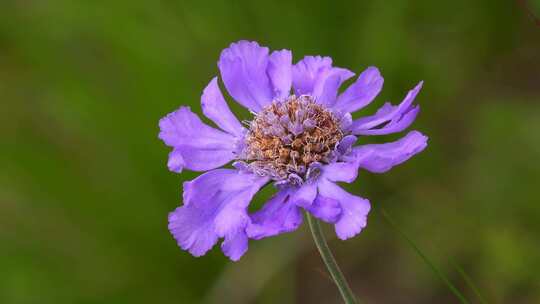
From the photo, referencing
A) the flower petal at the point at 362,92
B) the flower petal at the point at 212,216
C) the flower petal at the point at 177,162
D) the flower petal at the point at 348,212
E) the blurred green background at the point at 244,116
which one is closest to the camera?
the flower petal at the point at 348,212

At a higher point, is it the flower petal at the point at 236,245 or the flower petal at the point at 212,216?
the flower petal at the point at 212,216

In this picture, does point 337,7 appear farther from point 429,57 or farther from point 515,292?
point 515,292

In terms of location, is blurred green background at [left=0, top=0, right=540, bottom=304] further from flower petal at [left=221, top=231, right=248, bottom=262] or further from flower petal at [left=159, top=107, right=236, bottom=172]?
flower petal at [left=221, top=231, right=248, bottom=262]

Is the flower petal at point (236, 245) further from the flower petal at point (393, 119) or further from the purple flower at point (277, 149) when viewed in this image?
the flower petal at point (393, 119)

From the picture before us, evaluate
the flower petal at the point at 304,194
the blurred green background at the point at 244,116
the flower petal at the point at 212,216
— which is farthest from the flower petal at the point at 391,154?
the blurred green background at the point at 244,116

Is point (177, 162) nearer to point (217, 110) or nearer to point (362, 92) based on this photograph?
point (217, 110)

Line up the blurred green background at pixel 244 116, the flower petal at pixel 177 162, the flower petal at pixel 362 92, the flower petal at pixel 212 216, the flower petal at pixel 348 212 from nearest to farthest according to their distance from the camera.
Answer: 1. the flower petal at pixel 348 212
2. the flower petal at pixel 212 216
3. the flower petal at pixel 177 162
4. the flower petal at pixel 362 92
5. the blurred green background at pixel 244 116

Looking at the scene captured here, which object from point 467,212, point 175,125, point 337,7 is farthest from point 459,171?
point 175,125

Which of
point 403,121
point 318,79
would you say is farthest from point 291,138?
point 403,121
